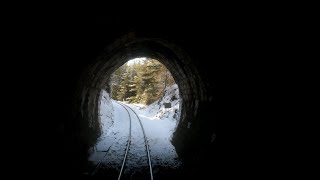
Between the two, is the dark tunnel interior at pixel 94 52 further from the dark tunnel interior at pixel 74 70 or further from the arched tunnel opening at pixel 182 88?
the arched tunnel opening at pixel 182 88

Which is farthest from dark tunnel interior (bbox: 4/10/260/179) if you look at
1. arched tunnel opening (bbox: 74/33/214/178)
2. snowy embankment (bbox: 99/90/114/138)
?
snowy embankment (bbox: 99/90/114/138)

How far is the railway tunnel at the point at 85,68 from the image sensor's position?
7281mm

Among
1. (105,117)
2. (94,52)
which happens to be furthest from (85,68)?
(105,117)

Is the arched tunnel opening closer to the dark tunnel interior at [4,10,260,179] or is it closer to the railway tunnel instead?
the railway tunnel

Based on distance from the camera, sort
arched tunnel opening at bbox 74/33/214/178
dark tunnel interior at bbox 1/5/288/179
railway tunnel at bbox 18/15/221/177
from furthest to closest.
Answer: arched tunnel opening at bbox 74/33/214/178, railway tunnel at bbox 18/15/221/177, dark tunnel interior at bbox 1/5/288/179

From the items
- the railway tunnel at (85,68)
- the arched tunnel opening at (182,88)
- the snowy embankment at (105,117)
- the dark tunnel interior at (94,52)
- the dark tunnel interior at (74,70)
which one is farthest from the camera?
the snowy embankment at (105,117)

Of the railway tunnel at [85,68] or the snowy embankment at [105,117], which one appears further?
the snowy embankment at [105,117]

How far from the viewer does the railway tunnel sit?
7.28 meters

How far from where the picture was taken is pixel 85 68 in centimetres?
1009

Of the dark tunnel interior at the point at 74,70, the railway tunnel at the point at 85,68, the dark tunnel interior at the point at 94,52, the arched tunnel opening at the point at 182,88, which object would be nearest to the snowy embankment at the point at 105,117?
the arched tunnel opening at the point at 182,88

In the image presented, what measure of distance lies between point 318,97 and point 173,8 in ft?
11.7

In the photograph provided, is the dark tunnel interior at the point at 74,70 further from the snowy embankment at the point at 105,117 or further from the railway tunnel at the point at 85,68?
the snowy embankment at the point at 105,117

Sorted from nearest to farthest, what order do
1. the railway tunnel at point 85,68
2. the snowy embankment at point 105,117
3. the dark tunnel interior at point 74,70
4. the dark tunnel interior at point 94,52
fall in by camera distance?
the dark tunnel interior at point 94,52 < the dark tunnel interior at point 74,70 < the railway tunnel at point 85,68 < the snowy embankment at point 105,117

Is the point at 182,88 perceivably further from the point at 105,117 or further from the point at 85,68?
the point at 105,117
